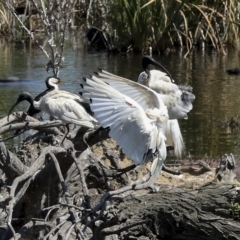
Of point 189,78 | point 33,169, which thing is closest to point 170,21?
point 189,78

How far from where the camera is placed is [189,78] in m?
16.0

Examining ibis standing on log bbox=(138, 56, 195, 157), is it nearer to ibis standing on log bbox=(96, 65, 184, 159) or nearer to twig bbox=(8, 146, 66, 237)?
ibis standing on log bbox=(96, 65, 184, 159)

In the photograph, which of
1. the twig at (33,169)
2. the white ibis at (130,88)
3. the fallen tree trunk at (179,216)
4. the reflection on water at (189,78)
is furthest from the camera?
the reflection on water at (189,78)

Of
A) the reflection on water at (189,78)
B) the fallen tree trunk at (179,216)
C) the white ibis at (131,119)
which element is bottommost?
the reflection on water at (189,78)

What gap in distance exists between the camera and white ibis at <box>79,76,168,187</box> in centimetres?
597

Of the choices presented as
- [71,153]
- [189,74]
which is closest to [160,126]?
[71,153]

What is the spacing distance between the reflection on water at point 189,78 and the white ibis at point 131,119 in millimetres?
3438

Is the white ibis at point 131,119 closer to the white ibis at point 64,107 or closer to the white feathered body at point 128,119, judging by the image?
the white feathered body at point 128,119

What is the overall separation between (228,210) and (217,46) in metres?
15.0

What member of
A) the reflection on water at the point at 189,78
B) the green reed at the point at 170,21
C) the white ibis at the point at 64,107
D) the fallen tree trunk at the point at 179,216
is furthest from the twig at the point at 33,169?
the green reed at the point at 170,21

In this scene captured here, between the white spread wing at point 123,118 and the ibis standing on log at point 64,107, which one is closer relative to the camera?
the white spread wing at point 123,118

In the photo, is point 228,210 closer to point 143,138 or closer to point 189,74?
point 143,138

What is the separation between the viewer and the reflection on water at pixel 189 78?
1068 cm

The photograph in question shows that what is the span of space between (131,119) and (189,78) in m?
10.1
